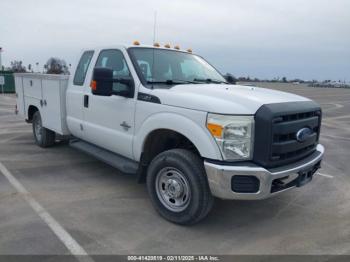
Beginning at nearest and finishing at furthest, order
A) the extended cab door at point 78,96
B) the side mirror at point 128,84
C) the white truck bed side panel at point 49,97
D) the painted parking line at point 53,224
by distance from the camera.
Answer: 1. the painted parking line at point 53,224
2. the side mirror at point 128,84
3. the extended cab door at point 78,96
4. the white truck bed side panel at point 49,97

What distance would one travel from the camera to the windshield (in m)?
4.55

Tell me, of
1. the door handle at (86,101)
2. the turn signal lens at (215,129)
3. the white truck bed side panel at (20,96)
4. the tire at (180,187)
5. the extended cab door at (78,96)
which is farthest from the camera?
the white truck bed side panel at (20,96)

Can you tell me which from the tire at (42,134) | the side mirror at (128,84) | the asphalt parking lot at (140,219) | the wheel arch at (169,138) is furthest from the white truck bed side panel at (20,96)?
the wheel arch at (169,138)

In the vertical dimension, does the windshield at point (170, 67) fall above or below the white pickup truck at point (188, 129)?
above

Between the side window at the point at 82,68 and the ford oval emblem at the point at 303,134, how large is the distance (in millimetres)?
3433

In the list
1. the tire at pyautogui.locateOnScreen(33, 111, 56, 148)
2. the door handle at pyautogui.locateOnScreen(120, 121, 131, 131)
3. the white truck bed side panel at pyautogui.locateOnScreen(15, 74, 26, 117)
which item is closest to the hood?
the door handle at pyautogui.locateOnScreen(120, 121, 131, 131)

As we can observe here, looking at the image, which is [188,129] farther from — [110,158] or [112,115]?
[110,158]

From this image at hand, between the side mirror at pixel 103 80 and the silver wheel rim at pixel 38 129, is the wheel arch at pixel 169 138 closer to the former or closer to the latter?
the side mirror at pixel 103 80

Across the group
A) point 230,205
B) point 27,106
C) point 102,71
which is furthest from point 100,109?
point 27,106

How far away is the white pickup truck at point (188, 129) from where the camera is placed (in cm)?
342

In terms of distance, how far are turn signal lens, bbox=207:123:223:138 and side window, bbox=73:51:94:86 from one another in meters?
2.87

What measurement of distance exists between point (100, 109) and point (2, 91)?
2702cm

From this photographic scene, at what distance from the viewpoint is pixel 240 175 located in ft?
11.1

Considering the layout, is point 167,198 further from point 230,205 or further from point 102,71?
point 102,71
